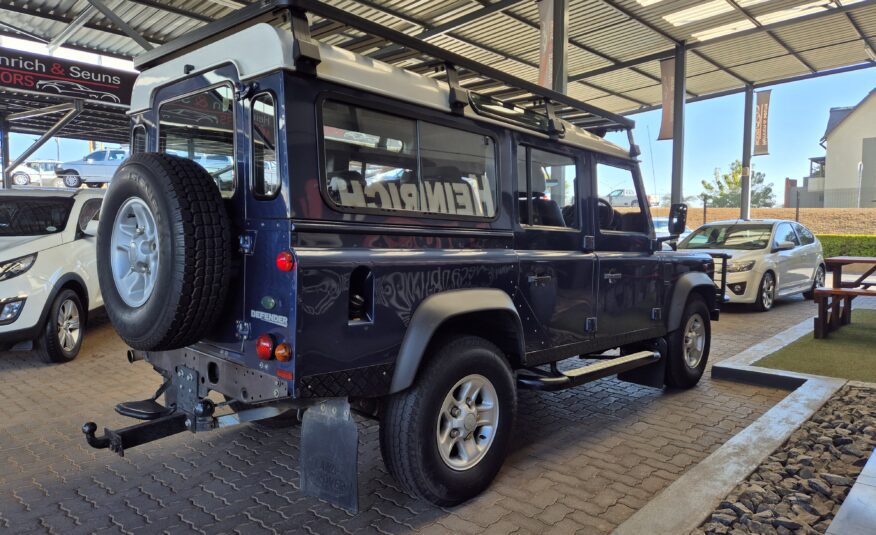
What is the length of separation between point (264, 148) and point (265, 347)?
0.93 meters

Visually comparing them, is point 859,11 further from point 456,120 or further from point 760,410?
point 456,120

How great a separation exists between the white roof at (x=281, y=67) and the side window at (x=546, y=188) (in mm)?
502

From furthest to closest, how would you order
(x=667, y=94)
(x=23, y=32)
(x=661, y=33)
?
(x=667, y=94) < (x=661, y=33) < (x=23, y=32)

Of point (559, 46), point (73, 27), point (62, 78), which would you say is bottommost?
point (62, 78)

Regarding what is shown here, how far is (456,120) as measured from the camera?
3381 mm

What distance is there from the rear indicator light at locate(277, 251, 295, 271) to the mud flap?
69 centimetres

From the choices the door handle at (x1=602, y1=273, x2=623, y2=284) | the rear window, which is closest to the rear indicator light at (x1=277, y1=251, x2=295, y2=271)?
the rear window

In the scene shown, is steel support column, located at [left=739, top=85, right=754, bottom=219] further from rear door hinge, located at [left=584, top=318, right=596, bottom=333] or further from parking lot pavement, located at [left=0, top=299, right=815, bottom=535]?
rear door hinge, located at [left=584, top=318, right=596, bottom=333]

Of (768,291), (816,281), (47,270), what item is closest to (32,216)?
(47,270)

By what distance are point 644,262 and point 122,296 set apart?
3.75 m

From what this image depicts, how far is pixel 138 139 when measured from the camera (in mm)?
3725

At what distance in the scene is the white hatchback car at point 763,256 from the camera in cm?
984

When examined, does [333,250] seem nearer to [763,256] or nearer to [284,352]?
[284,352]

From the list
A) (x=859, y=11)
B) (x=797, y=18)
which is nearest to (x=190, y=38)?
(x=797, y=18)
